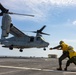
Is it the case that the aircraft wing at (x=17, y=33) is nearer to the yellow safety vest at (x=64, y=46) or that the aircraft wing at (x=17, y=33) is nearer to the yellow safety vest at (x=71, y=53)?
the yellow safety vest at (x=64, y=46)

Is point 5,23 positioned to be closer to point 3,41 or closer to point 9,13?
point 9,13

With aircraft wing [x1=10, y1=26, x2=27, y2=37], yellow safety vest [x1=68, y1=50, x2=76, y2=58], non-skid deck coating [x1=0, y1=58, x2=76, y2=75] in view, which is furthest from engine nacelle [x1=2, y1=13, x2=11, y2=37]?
yellow safety vest [x1=68, y1=50, x2=76, y2=58]

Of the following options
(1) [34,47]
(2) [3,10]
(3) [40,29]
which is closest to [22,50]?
(1) [34,47]

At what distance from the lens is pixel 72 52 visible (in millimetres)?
15289

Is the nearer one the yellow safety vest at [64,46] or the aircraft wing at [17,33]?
the yellow safety vest at [64,46]

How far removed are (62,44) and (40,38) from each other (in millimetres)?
42847

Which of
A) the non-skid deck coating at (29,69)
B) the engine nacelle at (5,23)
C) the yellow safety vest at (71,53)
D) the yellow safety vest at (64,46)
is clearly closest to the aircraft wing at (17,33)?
the engine nacelle at (5,23)

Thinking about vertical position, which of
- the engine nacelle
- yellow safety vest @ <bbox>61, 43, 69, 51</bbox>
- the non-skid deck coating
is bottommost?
the non-skid deck coating

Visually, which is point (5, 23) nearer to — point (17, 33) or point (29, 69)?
point (17, 33)

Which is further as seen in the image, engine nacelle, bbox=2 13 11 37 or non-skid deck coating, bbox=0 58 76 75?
engine nacelle, bbox=2 13 11 37

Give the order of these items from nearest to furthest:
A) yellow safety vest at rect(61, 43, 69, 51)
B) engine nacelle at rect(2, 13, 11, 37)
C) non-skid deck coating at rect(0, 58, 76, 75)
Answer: non-skid deck coating at rect(0, 58, 76, 75)
yellow safety vest at rect(61, 43, 69, 51)
engine nacelle at rect(2, 13, 11, 37)

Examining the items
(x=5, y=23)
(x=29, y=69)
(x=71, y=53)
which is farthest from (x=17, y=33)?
(x=71, y=53)

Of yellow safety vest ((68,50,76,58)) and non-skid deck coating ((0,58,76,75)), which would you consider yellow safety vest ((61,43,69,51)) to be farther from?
non-skid deck coating ((0,58,76,75))

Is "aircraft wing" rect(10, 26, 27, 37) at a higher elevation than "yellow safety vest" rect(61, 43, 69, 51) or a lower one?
higher
